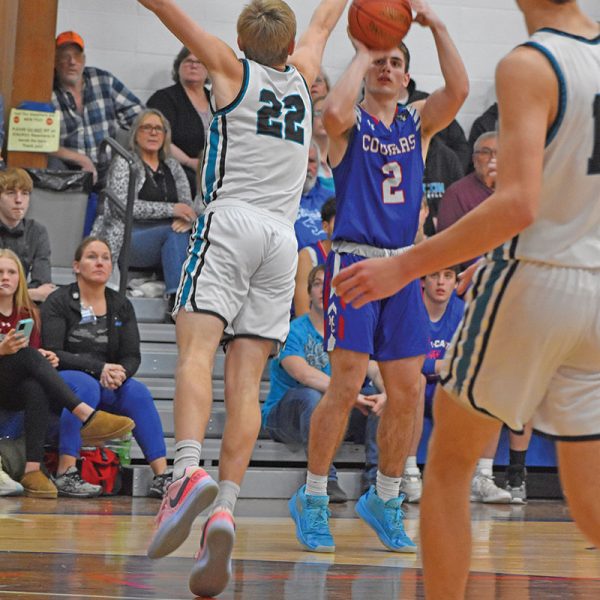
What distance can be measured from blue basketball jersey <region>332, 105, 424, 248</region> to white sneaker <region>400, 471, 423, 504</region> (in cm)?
259

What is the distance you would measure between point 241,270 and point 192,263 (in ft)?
0.56

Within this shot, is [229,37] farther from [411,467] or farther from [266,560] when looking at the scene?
[266,560]

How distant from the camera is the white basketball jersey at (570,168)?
8.45 feet

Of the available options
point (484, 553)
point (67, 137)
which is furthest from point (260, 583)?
point (67, 137)

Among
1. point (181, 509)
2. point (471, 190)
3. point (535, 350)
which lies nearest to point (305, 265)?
point (471, 190)

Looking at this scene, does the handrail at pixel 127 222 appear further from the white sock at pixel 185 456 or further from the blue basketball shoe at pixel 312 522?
the white sock at pixel 185 456

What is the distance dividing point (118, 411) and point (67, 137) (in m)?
3.07

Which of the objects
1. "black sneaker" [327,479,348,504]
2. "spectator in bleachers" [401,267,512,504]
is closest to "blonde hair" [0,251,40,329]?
"black sneaker" [327,479,348,504]

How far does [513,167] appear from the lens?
2510mm

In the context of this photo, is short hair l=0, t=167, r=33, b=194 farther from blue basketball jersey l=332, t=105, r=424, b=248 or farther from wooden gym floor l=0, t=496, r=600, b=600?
blue basketball jersey l=332, t=105, r=424, b=248

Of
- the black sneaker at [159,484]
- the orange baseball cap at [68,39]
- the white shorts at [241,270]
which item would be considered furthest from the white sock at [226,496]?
the orange baseball cap at [68,39]

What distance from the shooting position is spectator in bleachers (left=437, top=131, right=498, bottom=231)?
8.86 meters

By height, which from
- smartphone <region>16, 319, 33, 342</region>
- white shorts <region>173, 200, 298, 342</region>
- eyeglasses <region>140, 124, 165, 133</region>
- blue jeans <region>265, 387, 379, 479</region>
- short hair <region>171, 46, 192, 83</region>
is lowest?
blue jeans <region>265, 387, 379, 479</region>

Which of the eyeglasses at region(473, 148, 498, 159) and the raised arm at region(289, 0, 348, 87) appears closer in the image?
the raised arm at region(289, 0, 348, 87)
